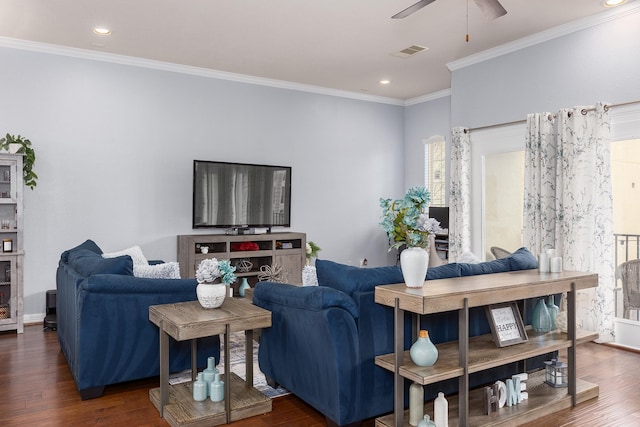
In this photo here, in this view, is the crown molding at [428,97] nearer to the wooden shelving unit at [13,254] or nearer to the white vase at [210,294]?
the white vase at [210,294]

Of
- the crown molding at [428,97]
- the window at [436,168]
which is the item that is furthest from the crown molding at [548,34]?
the window at [436,168]

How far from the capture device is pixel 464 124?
6.26m

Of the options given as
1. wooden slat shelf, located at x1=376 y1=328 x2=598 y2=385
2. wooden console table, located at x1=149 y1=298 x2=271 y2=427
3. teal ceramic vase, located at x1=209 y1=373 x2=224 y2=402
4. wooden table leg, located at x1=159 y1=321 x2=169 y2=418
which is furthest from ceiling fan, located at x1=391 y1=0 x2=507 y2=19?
teal ceramic vase, located at x1=209 y1=373 x2=224 y2=402

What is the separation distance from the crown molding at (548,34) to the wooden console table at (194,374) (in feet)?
14.0

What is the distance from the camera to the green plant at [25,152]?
507 centimetres

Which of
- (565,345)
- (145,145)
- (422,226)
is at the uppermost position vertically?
(145,145)

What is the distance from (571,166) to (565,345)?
7.48 feet

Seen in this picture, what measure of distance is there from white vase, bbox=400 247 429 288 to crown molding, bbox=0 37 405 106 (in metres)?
4.73

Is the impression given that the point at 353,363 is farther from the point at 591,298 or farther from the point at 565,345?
the point at 591,298

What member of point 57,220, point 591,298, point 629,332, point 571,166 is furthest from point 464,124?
point 57,220

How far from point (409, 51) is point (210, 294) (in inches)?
158

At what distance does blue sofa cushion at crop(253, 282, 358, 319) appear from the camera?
9.00 feet

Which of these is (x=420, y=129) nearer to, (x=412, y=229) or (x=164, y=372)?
(x=412, y=229)

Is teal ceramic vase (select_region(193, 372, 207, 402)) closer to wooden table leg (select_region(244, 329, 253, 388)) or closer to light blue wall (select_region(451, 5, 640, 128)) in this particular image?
wooden table leg (select_region(244, 329, 253, 388))
